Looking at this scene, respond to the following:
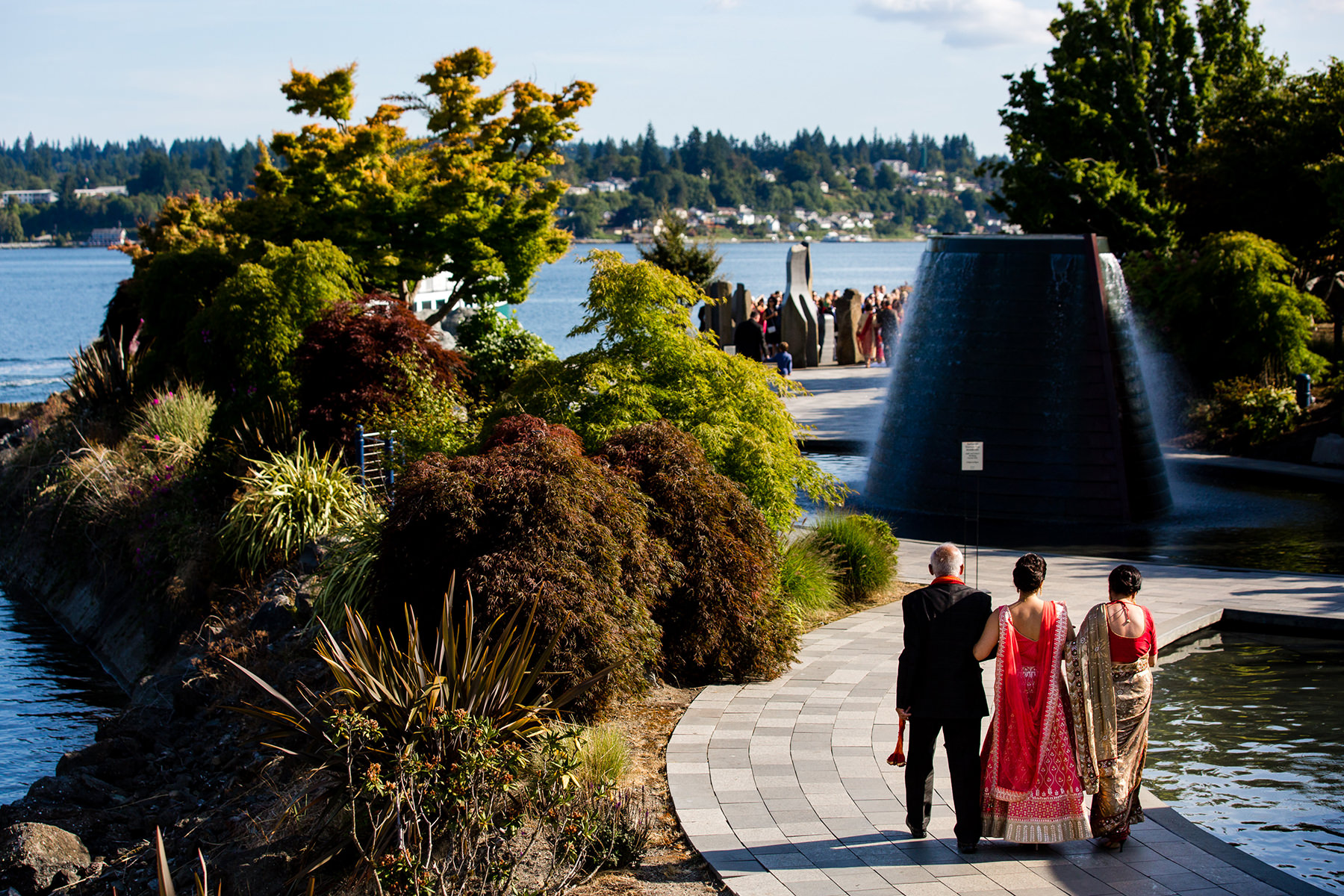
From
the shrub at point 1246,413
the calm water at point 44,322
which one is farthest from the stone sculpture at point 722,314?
the calm water at point 44,322

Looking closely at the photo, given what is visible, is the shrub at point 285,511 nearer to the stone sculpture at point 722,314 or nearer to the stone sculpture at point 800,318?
the stone sculpture at point 722,314

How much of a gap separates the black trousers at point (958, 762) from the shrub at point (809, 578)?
4.11 meters

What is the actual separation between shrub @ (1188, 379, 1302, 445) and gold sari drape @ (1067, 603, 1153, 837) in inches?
602

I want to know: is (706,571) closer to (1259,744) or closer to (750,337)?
(1259,744)

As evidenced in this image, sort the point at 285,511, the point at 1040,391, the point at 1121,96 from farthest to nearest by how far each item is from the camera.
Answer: the point at 1121,96 → the point at 1040,391 → the point at 285,511

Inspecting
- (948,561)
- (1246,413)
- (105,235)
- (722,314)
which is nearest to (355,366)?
(948,561)

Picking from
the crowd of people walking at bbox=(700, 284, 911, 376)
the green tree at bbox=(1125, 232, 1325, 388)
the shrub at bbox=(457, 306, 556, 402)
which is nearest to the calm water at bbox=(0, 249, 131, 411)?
the shrub at bbox=(457, 306, 556, 402)

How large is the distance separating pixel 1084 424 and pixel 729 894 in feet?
33.6

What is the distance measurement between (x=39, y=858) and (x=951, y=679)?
5.50 m

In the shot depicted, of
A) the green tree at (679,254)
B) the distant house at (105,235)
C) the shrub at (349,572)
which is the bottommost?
the shrub at (349,572)

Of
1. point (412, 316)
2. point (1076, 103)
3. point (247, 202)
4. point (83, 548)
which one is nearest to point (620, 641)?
point (412, 316)

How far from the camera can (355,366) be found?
13.1 meters

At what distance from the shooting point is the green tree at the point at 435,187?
66.0ft

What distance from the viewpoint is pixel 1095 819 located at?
19.0 feet
